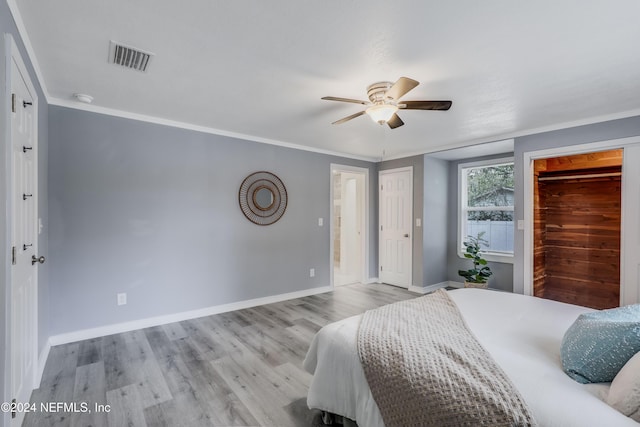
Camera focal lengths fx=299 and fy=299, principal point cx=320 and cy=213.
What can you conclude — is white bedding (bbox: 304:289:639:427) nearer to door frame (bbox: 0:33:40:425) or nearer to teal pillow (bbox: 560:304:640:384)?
teal pillow (bbox: 560:304:640:384)

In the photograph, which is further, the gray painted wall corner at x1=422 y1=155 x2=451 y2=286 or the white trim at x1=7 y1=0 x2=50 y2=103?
the gray painted wall corner at x1=422 y1=155 x2=451 y2=286

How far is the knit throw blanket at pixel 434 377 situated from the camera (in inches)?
44.7

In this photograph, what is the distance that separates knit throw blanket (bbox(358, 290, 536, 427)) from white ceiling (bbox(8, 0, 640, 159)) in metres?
1.72

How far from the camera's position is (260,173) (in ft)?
13.8

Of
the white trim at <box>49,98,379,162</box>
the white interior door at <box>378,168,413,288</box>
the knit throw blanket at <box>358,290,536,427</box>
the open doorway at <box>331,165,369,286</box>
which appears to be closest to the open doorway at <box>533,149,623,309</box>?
the white interior door at <box>378,168,413,288</box>

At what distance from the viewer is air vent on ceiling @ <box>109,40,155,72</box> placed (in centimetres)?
193

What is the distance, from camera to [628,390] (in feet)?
3.51

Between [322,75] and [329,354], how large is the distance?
1.94m

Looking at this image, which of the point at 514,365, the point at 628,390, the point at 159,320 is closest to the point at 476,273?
the point at 514,365

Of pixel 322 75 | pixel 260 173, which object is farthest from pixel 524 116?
pixel 260 173

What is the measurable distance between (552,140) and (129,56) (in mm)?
4287

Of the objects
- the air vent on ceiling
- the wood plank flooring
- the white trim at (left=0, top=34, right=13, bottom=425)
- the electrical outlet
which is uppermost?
the air vent on ceiling

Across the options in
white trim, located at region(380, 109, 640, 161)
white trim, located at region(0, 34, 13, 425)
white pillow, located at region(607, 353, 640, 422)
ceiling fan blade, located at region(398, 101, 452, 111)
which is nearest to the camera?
white pillow, located at region(607, 353, 640, 422)

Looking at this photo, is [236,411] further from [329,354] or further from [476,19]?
[476,19]
